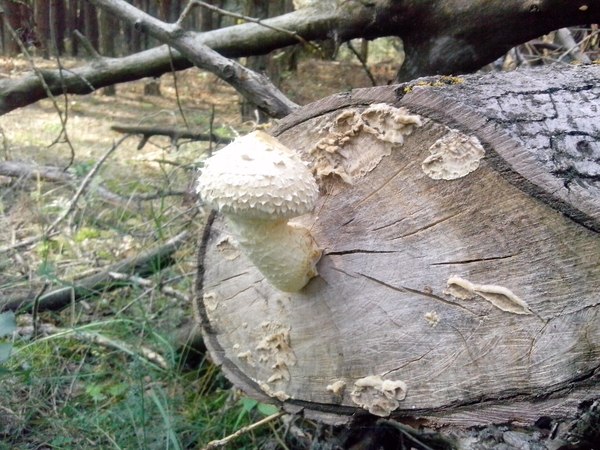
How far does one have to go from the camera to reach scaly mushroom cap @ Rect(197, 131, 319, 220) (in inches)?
49.7

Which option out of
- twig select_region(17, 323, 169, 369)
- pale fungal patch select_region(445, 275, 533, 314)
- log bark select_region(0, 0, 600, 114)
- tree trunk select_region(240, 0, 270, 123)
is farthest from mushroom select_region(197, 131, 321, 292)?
tree trunk select_region(240, 0, 270, 123)

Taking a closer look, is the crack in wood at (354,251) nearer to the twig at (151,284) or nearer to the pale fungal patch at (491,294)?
the pale fungal patch at (491,294)

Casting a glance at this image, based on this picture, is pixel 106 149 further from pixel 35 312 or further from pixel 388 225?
pixel 388 225

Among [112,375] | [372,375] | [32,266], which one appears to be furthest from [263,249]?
[32,266]

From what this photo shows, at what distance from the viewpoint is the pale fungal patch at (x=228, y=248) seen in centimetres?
178

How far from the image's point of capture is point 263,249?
1446mm

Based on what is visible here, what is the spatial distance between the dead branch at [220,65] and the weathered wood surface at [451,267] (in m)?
0.61

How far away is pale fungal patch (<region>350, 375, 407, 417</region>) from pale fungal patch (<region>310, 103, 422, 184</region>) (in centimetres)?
48

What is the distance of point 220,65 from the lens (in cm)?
229

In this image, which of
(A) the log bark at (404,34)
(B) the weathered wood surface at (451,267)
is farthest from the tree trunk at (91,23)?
(B) the weathered wood surface at (451,267)

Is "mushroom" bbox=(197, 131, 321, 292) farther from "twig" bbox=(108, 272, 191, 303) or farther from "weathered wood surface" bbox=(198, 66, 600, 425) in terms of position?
"twig" bbox=(108, 272, 191, 303)

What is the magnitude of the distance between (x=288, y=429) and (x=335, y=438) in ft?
0.57

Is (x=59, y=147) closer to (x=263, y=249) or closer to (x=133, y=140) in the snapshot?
(x=133, y=140)

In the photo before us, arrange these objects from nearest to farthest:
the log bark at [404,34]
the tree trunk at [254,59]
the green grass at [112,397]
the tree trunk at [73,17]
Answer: the green grass at [112,397] < the log bark at [404,34] < the tree trunk at [254,59] < the tree trunk at [73,17]
